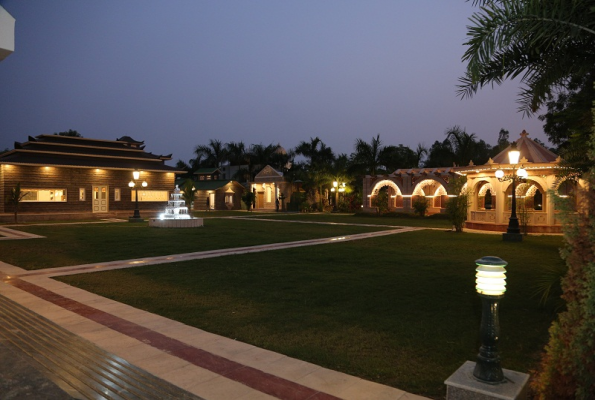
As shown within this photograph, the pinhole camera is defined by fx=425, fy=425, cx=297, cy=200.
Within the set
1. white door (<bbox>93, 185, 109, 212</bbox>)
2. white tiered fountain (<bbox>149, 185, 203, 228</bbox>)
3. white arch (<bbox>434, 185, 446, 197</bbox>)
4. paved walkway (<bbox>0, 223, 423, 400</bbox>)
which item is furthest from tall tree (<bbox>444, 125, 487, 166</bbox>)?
paved walkway (<bbox>0, 223, 423, 400</bbox>)

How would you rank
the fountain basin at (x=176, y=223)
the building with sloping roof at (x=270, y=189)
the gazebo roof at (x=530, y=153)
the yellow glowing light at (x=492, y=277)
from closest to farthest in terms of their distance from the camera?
the yellow glowing light at (x=492, y=277) → the gazebo roof at (x=530, y=153) → the fountain basin at (x=176, y=223) → the building with sloping roof at (x=270, y=189)

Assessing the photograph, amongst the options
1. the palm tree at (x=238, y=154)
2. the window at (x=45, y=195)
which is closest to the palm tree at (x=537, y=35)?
the window at (x=45, y=195)

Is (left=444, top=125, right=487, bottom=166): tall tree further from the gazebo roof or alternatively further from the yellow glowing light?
the yellow glowing light

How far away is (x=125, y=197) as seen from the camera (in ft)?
125

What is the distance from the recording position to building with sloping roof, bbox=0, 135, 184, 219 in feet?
107

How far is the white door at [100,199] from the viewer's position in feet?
119

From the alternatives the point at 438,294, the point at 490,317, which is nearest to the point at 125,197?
the point at 438,294

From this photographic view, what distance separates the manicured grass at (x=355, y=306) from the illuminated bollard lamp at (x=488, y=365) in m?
0.63

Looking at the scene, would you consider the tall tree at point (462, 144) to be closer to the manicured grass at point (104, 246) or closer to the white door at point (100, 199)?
the manicured grass at point (104, 246)

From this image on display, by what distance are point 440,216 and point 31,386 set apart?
114ft

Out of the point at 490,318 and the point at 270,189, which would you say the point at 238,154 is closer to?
the point at 270,189

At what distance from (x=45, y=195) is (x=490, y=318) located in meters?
37.1

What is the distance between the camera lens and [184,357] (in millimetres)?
4973

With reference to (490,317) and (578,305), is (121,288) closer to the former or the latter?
(490,317)
